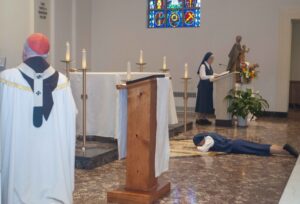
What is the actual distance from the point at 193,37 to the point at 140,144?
30.5 feet

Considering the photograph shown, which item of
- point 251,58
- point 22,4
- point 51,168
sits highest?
point 22,4

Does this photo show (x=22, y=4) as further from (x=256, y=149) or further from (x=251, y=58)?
(x=256, y=149)

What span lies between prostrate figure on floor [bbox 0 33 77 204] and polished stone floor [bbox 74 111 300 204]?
0.80 m

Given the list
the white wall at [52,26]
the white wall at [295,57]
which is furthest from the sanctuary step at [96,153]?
the white wall at [295,57]

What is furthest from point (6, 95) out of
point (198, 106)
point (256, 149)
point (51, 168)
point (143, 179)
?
point (198, 106)

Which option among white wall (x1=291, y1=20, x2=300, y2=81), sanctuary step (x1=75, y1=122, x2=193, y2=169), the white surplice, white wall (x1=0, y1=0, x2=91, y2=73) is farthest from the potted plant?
the white surplice

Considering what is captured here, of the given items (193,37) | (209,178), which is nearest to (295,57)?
(193,37)

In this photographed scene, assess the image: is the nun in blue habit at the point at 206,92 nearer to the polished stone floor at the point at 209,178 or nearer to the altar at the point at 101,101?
the polished stone floor at the point at 209,178

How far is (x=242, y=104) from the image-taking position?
9938 millimetres

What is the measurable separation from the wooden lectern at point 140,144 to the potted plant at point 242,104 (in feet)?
19.0

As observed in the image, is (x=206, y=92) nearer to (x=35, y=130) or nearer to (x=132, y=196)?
(x=132, y=196)

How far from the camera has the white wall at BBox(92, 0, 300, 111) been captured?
12.6m

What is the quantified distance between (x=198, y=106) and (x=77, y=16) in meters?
5.22

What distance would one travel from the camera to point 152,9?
14.0 m
